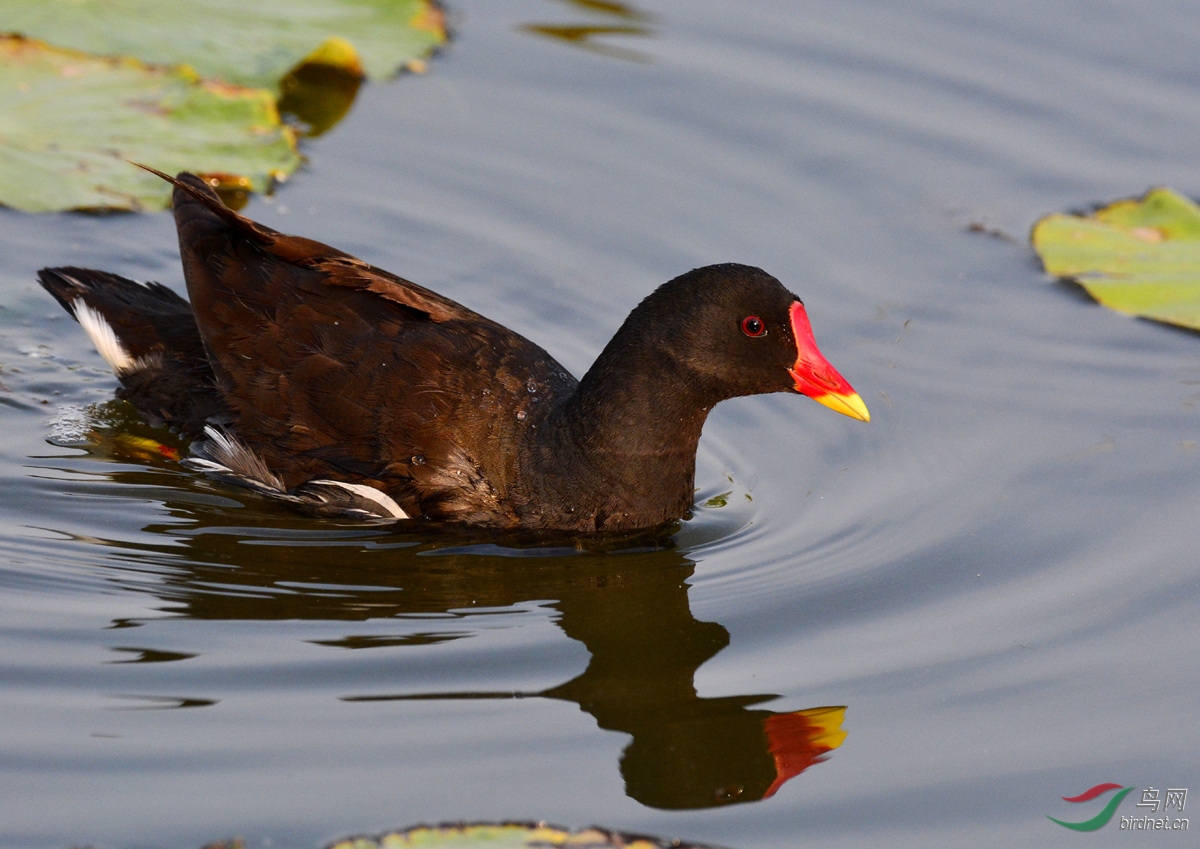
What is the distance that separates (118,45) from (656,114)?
262 centimetres

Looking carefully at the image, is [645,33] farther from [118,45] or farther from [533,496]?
[533,496]

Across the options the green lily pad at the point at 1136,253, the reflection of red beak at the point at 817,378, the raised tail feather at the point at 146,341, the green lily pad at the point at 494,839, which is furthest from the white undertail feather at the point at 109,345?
the green lily pad at the point at 1136,253

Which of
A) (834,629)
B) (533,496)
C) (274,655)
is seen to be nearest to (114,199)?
(533,496)

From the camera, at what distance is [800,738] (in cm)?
412

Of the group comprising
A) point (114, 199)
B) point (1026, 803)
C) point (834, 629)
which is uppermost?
point (114, 199)

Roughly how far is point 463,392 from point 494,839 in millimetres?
1992

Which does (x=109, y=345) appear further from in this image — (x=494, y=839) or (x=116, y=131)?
(x=494, y=839)

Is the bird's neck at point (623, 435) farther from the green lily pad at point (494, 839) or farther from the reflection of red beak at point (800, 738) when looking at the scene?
the green lily pad at point (494, 839)

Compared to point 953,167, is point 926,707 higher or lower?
lower

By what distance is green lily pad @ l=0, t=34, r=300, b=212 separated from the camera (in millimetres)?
6633

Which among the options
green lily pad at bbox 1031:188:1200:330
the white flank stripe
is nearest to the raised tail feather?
the white flank stripe

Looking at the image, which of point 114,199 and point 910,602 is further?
point 114,199

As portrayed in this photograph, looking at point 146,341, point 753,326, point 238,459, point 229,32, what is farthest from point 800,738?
point 229,32

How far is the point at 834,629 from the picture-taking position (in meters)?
4.67
